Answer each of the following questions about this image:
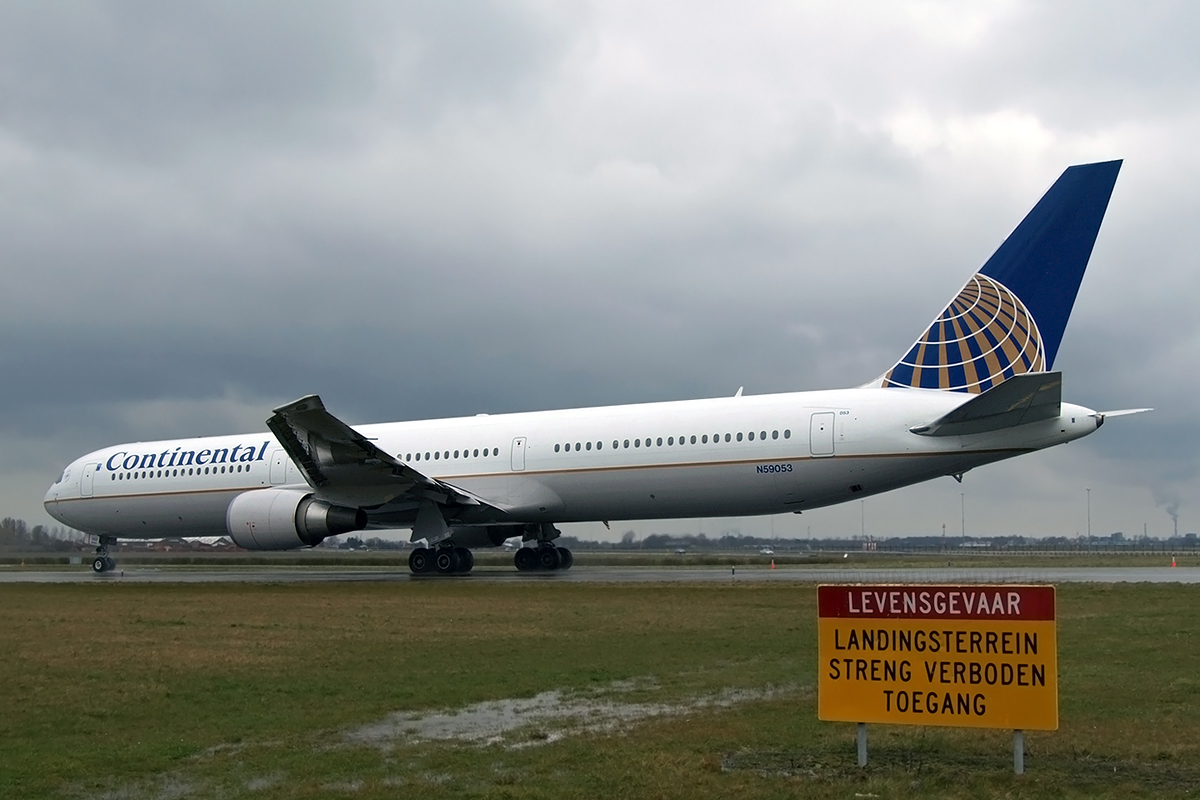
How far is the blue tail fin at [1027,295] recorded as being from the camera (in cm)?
2330

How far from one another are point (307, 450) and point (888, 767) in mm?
21643

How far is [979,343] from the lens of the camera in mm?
24078

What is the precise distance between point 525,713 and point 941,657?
3.36m

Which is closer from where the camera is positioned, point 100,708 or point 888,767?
point 888,767

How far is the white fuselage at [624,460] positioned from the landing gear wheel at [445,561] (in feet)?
3.01

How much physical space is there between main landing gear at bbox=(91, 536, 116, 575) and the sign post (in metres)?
31.6

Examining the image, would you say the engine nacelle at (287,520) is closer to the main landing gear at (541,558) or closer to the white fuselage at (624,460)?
the white fuselage at (624,460)

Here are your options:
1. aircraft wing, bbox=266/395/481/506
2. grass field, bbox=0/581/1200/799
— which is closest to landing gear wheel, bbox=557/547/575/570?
aircraft wing, bbox=266/395/481/506

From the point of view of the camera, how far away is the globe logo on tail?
77.9 ft

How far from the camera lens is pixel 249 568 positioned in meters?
38.1

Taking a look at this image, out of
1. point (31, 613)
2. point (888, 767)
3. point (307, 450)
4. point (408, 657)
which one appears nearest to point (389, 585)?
point (307, 450)

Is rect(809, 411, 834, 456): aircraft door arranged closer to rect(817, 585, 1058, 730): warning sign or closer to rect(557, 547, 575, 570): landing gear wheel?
rect(557, 547, 575, 570): landing gear wheel

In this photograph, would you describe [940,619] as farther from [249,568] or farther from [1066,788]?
[249,568]

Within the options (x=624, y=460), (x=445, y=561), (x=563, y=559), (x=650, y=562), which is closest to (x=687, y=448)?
(x=624, y=460)
